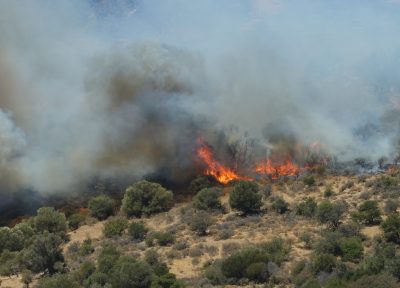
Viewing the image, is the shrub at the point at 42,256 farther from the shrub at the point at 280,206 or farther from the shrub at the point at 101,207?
the shrub at the point at 280,206

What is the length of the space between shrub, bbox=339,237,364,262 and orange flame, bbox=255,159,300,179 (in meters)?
26.2

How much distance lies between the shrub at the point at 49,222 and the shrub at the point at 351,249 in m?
23.2

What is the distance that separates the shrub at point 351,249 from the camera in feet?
90.4

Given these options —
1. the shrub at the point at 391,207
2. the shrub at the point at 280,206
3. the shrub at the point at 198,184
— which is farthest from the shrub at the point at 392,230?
the shrub at the point at 198,184

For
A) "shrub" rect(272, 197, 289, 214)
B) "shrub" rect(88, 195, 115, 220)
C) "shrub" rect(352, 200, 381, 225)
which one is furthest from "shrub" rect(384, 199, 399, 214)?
"shrub" rect(88, 195, 115, 220)

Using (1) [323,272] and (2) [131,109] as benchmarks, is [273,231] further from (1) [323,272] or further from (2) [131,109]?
(2) [131,109]

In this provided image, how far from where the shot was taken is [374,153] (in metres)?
52.8

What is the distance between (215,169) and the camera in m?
56.3

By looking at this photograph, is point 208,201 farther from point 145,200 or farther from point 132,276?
point 132,276

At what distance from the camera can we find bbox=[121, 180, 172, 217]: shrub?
152 ft

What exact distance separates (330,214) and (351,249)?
602 cm

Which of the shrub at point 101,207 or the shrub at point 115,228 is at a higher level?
the shrub at point 101,207

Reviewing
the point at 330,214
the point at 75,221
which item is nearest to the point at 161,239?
the point at 330,214

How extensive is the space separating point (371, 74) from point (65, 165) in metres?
36.7
